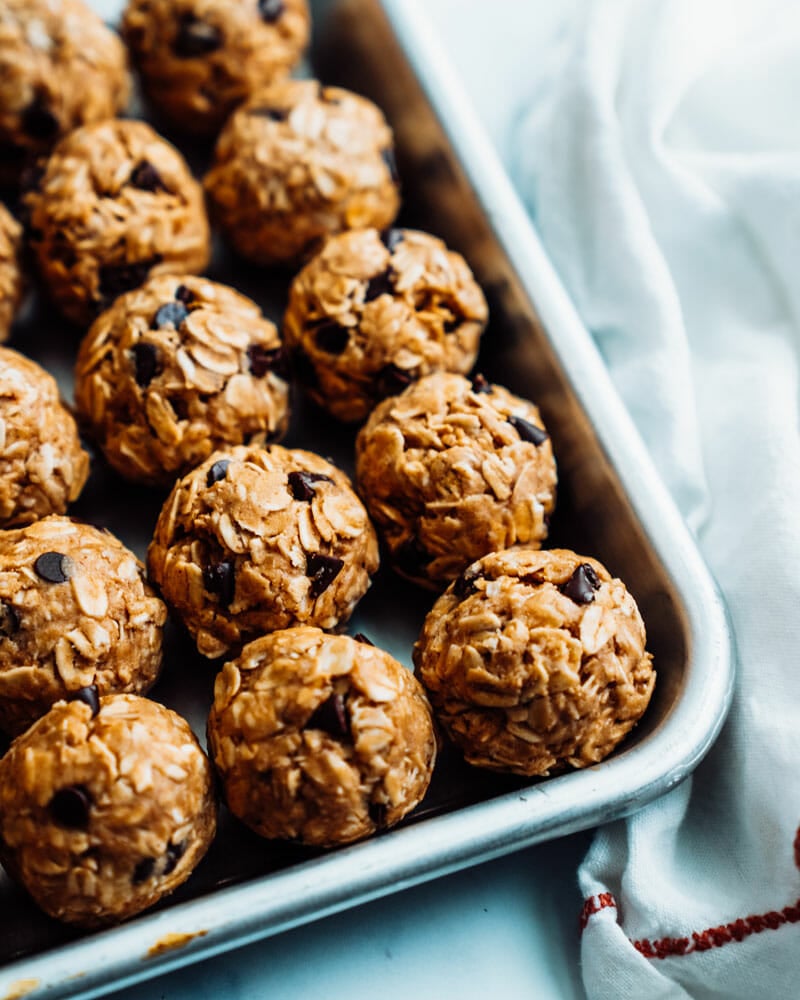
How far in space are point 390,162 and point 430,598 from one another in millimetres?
722

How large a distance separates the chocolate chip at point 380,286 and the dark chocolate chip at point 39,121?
62cm

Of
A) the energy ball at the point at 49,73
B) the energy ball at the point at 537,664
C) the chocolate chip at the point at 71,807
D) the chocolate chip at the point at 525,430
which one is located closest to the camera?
the chocolate chip at the point at 71,807

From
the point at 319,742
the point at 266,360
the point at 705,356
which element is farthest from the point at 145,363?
the point at 705,356

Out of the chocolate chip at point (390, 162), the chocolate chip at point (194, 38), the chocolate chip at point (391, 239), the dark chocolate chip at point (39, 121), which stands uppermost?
the chocolate chip at point (194, 38)

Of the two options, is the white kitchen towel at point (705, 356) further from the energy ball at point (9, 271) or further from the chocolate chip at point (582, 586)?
the energy ball at point (9, 271)

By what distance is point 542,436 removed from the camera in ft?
5.05

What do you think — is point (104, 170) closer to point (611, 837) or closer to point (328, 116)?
point (328, 116)

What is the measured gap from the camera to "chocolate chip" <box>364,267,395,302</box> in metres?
1.61

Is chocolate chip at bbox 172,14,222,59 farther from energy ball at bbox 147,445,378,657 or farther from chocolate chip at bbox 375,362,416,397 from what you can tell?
energy ball at bbox 147,445,378,657

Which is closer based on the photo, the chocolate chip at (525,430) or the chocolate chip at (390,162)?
the chocolate chip at (525,430)

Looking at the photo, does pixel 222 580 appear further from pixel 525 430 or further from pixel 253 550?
pixel 525 430

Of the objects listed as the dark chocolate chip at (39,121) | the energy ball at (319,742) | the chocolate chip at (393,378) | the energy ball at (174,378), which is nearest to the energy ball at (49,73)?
the dark chocolate chip at (39,121)

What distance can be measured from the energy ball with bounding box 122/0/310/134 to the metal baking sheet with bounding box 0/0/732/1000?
0.18 m

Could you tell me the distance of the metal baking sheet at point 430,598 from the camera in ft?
4.06
